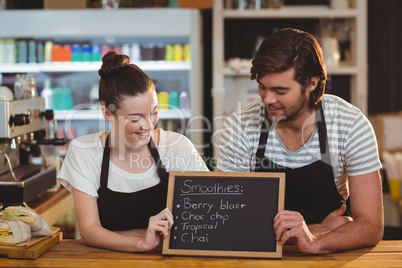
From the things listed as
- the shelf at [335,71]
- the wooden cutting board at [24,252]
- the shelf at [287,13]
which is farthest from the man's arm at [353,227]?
the shelf at [287,13]

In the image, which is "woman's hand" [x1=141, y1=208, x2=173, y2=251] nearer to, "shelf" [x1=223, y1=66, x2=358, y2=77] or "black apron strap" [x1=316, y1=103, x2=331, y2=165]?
"black apron strap" [x1=316, y1=103, x2=331, y2=165]

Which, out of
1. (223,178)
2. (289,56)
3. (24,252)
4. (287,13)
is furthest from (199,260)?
(287,13)

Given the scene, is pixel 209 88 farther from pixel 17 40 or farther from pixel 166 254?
pixel 166 254

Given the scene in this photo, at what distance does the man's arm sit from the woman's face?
21.6 inches

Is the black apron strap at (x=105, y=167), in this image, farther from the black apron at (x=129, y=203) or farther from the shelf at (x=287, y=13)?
the shelf at (x=287, y=13)

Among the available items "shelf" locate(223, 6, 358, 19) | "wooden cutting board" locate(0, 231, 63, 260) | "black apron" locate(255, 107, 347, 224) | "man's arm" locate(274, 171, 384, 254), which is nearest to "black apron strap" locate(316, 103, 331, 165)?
"black apron" locate(255, 107, 347, 224)

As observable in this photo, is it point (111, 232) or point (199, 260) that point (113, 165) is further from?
point (199, 260)

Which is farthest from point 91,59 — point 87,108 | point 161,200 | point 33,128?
point 161,200

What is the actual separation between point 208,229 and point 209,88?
3.12 metres

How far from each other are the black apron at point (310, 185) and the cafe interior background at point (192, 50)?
2.25 m

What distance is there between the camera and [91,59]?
172 inches

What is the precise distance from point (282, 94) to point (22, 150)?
147 cm

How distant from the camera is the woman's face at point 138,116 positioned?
1833mm

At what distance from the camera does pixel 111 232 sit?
5.65 feet
